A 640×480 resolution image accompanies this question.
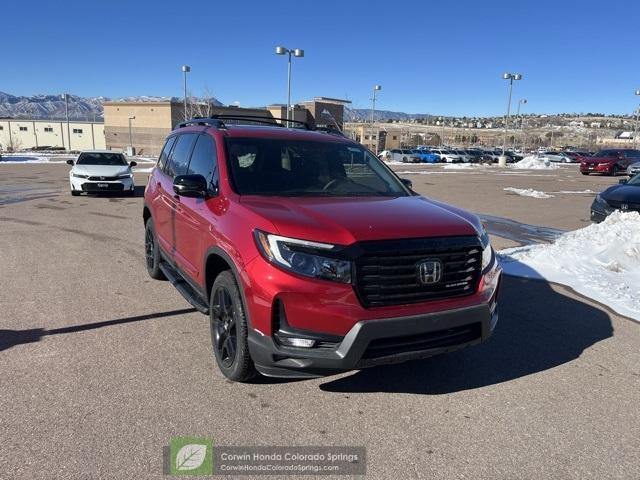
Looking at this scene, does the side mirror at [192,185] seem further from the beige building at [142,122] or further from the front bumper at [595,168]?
the beige building at [142,122]

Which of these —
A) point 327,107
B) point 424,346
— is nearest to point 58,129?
point 327,107

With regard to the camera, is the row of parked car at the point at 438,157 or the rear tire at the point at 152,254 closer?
the rear tire at the point at 152,254

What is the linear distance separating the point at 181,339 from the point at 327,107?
87269 mm

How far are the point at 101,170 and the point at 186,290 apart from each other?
39.5ft

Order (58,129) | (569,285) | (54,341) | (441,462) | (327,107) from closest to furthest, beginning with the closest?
1. (441,462)
2. (54,341)
3. (569,285)
4. (327,107)
5. (58,129)

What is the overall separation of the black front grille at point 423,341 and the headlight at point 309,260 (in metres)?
0.47

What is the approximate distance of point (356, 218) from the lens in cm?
343

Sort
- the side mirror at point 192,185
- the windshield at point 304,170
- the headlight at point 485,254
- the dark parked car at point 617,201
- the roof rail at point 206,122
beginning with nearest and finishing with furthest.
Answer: the headlight at point 485,254
the side mirror at point 192,185
the windshield at point 304,170
the roof rail at point 206,122
the dark parked car at point 617,201

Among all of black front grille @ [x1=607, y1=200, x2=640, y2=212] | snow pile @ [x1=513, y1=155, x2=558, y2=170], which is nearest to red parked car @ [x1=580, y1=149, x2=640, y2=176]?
snow pile @ [x1=513, y1=155, x2=558, y2=170]

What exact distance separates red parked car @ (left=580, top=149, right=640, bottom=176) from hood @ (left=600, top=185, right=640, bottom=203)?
2701 centimetres

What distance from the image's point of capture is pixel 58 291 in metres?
5.73

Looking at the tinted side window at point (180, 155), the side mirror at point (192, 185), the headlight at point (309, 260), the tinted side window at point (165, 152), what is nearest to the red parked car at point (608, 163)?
the tinted side window at point (165, 152)

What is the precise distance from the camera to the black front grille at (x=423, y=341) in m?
3.17

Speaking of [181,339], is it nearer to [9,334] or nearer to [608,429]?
[9,334]
